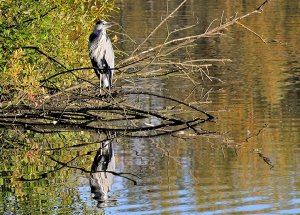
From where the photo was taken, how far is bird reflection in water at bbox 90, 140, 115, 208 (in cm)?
857

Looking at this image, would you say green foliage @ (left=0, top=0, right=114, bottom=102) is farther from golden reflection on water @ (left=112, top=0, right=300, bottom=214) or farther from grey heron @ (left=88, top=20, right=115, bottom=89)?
golden reflection on water @ (left=112, top=0, right=300, bottom=214)

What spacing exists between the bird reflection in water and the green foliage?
38.7 inches

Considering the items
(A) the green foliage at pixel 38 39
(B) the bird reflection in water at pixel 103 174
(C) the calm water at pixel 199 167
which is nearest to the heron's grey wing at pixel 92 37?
(A) the green foliage at pixel 38 39

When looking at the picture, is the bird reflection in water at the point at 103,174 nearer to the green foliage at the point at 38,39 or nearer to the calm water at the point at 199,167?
the calm water at the point at 199,167

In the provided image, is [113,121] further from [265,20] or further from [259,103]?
[265,20]

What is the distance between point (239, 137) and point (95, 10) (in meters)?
2.85

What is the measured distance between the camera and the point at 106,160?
10.4 meters

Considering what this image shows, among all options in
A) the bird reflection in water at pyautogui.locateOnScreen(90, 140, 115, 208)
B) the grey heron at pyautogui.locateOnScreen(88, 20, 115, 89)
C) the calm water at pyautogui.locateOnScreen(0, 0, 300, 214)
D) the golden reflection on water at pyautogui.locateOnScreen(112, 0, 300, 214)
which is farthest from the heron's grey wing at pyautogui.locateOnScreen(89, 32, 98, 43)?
the golden reflection on water at pyautogui.locateOnScreen(112, 0, 300, 214)

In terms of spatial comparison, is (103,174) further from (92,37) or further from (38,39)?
(92,37)

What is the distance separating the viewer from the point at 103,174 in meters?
9.71

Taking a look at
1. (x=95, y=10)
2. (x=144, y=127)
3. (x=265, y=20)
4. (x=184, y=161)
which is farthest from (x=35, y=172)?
(x=265, y=20)

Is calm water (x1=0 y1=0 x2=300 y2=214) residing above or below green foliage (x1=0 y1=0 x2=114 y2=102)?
below

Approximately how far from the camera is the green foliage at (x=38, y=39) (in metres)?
10.8

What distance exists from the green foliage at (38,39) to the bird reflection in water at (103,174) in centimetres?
98
